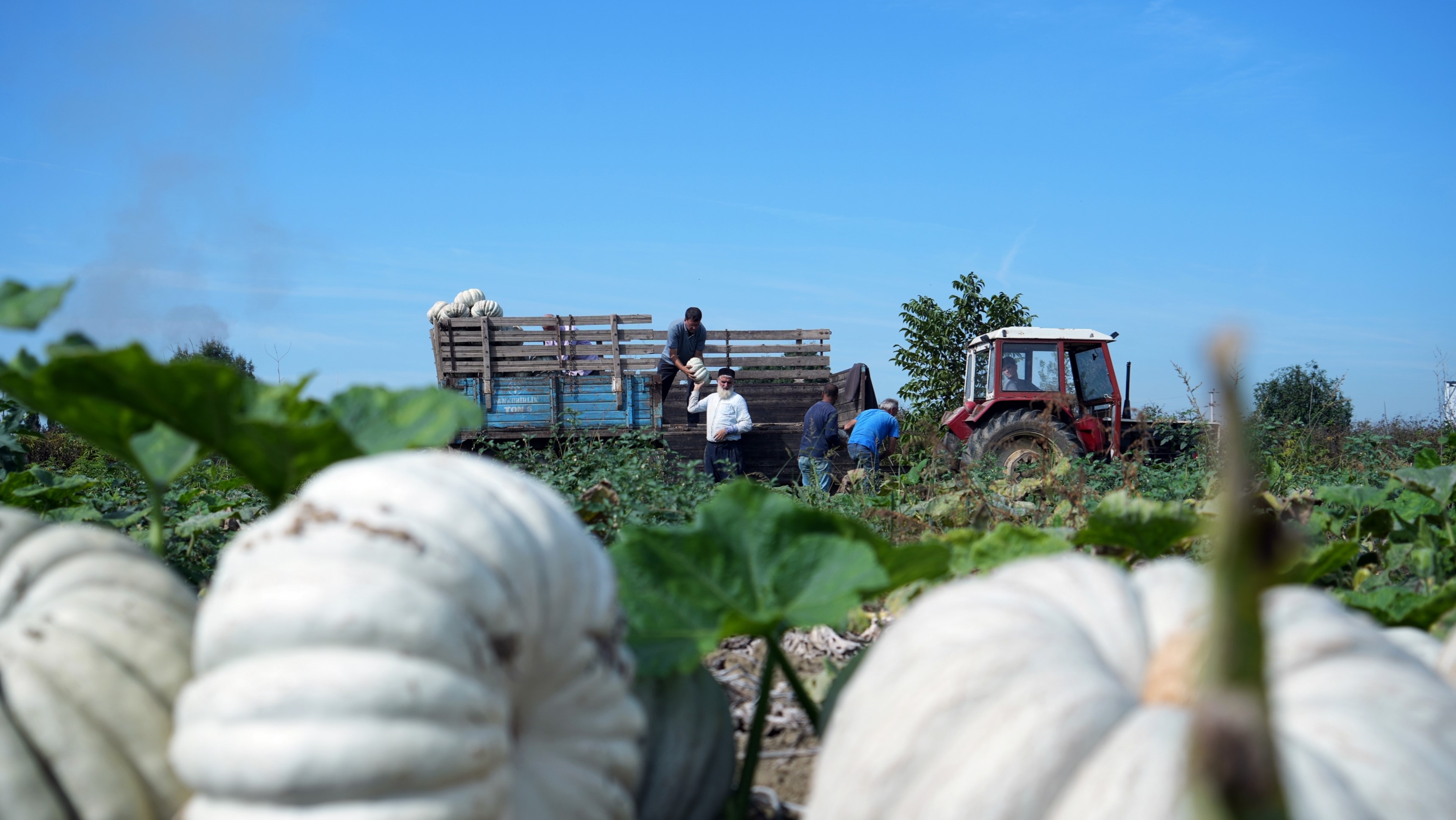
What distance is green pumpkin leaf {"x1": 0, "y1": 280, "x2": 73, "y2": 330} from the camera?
1.56 metres

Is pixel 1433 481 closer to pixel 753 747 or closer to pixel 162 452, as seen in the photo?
pixel 753 747

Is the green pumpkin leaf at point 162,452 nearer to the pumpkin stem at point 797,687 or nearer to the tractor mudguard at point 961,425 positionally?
the pumpkin stem at point 797,687

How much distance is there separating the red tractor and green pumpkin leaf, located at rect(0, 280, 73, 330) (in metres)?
9.78

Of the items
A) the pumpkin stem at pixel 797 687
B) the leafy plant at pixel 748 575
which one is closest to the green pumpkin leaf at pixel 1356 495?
the leafy plant at pixel 748 575

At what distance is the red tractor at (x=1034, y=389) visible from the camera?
10.8 meters

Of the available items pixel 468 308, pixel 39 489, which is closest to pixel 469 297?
pixel 468 308

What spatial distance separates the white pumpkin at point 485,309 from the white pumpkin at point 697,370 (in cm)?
352

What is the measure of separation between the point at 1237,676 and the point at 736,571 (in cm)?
142

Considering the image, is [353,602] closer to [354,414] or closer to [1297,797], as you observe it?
[354,414]

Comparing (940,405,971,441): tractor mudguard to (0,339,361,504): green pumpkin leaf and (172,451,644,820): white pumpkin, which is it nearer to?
(0,339,361,504): green pumpkin leaf

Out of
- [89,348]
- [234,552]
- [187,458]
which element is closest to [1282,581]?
[234,552]

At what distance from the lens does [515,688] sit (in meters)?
1.27

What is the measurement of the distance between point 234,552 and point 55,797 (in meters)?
0.34

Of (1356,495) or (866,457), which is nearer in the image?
(1356,495)
